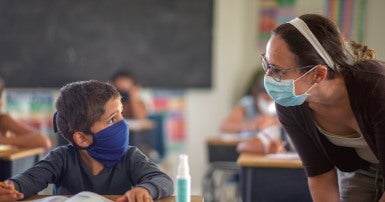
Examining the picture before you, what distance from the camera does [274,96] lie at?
1902 millimetres

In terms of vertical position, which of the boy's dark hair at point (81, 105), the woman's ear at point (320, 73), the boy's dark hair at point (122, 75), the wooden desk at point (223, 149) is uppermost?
the woman's ear at point (320, 73)

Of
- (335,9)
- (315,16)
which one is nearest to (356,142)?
(315,16)

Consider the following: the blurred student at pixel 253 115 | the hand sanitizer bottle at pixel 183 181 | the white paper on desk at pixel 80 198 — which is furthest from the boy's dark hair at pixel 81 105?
the blurred student at pixel 253 115

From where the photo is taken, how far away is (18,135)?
339 cm

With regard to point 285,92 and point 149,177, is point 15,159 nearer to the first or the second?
point 149,177

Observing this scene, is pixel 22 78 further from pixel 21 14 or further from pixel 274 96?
pixel 274 96

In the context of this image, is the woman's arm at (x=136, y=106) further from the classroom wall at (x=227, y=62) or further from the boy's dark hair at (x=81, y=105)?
the boy's dark hair at (x=81, y=105)

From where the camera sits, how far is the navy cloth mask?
1.85 metres

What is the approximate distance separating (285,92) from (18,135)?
2121mm

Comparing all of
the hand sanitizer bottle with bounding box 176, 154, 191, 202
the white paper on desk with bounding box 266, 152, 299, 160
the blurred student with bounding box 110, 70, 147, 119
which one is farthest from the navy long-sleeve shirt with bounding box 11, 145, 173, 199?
the blurred student with bounding box 110, 70, 147, 119

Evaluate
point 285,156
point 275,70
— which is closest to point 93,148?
point 275,70

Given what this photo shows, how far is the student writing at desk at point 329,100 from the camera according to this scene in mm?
1699

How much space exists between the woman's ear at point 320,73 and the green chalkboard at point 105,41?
13.1ft

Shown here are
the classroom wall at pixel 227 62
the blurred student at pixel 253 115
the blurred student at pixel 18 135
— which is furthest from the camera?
the classroom wall at pixel 227 62
